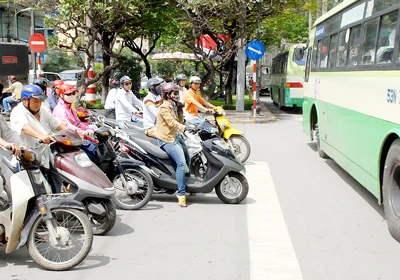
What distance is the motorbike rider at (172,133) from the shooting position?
277 inches

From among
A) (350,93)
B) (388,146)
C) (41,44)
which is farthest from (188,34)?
(388,146)

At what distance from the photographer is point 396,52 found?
241 inches

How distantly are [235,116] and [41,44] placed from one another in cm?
683

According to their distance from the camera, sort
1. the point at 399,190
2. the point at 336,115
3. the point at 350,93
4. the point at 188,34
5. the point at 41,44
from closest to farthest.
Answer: the point at 399,190 < the point at 350,93 < the point at 336,115 < the point at 41,44 < the point at 188,34

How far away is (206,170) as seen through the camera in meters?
7.46

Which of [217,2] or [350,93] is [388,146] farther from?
[217,2]

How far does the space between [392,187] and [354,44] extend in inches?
109

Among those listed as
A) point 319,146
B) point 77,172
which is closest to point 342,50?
point 319,146

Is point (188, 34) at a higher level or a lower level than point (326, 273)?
higher

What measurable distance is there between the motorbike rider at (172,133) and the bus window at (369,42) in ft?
8.03

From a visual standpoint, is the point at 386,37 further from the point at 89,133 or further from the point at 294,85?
the point at 294,85

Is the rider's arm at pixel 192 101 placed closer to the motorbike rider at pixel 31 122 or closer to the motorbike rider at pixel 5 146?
the motorbike rider at pixel 31 122

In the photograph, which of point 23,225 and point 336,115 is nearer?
point 23,225

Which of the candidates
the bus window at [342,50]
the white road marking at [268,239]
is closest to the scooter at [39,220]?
the white road marking at [268,239]
